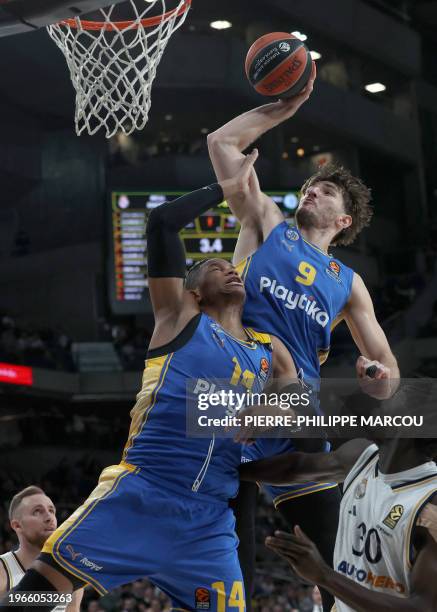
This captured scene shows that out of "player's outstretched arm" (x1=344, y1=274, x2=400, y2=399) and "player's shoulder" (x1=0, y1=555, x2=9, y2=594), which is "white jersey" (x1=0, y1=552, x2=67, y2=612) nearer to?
"player's shoulder" (x1=0, y1=555, x2=9, y2=594)

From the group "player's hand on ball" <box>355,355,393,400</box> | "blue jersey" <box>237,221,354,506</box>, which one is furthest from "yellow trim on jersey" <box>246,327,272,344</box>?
"player's hand on ball" <box>355,355,393,400</box>

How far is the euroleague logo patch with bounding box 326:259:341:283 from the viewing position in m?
4.51

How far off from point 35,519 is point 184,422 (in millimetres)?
1817

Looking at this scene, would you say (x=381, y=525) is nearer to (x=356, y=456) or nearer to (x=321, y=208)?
(x=356, y=456)

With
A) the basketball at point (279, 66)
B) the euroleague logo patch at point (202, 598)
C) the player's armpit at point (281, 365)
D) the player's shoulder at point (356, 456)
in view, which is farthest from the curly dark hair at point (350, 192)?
the euroleague logo patch at point (202, 598)

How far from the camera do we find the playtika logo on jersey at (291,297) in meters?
4.36

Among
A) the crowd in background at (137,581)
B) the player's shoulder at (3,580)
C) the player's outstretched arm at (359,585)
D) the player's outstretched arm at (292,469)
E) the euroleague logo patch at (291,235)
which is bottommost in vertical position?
the crowd in background at (137,581)

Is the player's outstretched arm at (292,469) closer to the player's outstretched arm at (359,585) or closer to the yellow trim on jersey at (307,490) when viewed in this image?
the yellow trim on jersey at (307,490)

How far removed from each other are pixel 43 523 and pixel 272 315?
183 cm

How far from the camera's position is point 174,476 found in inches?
144

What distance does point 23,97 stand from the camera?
19.1 metres

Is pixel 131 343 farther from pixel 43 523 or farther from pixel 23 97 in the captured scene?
pixel 43 523

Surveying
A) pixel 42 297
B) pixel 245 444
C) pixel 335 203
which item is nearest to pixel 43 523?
pixel 245 444

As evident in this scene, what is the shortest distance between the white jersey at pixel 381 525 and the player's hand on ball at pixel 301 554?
24 cm
